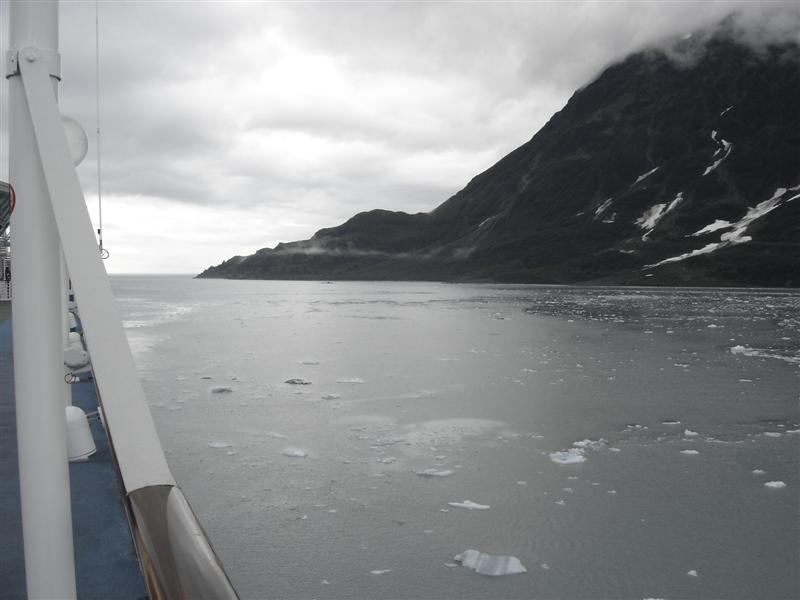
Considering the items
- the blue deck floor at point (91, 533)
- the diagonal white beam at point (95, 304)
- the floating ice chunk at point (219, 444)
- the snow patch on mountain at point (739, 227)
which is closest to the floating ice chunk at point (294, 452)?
the floating ice chunk at point (219, 444)

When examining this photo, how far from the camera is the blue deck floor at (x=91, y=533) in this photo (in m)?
3.72

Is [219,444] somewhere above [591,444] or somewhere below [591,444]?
above

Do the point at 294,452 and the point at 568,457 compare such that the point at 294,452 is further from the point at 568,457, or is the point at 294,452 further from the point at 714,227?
the point at 714,227

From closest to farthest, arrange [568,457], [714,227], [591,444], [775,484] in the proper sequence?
[775,484]
[568,457]
[591,444]
[714,227]

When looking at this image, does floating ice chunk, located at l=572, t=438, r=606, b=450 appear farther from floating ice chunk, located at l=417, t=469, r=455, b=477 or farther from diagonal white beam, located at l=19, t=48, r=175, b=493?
diagonal white beam, located at l=19, t=48, r=175, b=493

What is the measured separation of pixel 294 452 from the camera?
8.37 meters

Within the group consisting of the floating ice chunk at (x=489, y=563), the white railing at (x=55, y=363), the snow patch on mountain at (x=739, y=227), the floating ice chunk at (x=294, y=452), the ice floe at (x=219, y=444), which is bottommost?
the floating ice chunk at (x=489, y=563)

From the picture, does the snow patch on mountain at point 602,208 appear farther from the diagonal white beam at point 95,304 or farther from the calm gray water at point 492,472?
the diagonal white beam at point 95,304

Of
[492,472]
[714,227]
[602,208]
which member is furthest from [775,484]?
[602,208]

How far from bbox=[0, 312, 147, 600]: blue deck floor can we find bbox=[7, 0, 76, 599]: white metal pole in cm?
178

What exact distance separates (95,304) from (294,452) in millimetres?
6677

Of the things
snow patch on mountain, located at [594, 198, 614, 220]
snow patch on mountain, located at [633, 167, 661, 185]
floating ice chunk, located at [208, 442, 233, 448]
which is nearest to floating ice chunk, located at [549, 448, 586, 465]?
floating ice chunk, located at [208, 442, 233, 448]

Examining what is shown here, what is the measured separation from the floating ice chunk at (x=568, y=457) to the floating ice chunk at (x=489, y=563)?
289 cm

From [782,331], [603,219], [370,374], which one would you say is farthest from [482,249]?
[370,374]
